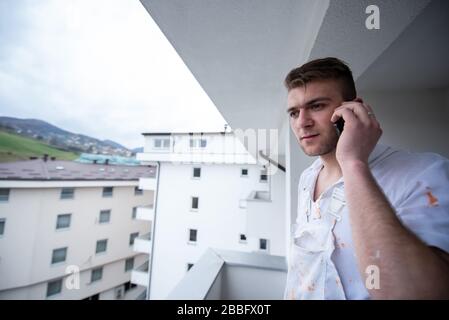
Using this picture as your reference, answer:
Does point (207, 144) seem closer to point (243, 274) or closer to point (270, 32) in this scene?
point (243, 274)

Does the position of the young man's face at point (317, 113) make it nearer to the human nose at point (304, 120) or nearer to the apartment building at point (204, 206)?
the human nose at point (304, 120)

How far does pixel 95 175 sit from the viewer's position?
113cm

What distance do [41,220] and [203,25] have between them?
1.38 meters

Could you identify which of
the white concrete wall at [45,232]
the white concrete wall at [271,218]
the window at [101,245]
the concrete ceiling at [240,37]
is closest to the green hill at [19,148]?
the white concrete wall at [45,232]

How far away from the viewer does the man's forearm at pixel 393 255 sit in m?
0.26

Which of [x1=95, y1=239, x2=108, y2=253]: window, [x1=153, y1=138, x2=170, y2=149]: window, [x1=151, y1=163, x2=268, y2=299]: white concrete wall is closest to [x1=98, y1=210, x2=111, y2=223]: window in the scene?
[x1=95, y1=239, x2=108, y2=253]: window

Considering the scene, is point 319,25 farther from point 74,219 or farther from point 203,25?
point 74,219

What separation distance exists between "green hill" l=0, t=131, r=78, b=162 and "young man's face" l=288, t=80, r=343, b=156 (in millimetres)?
902

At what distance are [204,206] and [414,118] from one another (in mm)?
5200

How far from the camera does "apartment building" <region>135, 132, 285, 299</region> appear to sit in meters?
3.17

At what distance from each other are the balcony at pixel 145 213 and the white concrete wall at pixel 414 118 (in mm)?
→ 4965

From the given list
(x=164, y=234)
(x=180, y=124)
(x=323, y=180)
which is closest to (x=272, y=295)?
(x=323, y=180)

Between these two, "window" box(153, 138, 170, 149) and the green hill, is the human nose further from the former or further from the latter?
"window" box(153, 138, 170, 149)

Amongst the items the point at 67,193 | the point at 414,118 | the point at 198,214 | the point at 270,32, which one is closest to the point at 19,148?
the point at 67,193
